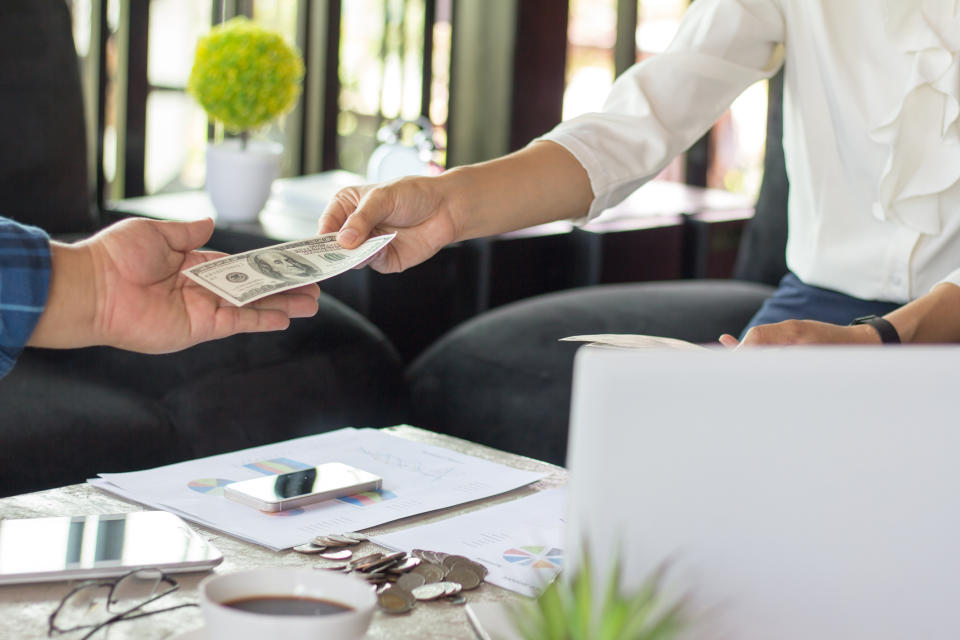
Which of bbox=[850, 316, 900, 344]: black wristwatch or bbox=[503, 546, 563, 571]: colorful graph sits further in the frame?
bbox=[850, 316, 900, 344]: black wristwatch

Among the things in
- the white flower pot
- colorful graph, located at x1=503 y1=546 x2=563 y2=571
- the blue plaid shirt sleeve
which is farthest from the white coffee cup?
the white flower pot

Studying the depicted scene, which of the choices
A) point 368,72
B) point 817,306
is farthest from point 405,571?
point 368,72

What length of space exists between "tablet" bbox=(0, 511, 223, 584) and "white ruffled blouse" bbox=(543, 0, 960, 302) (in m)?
0.86

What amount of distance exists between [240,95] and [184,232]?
1458mm

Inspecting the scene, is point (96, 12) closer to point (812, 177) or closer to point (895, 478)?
point (812, 177)

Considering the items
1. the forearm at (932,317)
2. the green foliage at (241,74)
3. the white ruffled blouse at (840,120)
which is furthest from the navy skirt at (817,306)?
the green foliage at (241,74)

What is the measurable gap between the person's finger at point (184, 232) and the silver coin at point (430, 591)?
472 mm

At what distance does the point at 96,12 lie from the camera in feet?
9.16

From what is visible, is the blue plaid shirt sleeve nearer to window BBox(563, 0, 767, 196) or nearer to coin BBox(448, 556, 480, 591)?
coin BBox(448, 556, 480, 591)

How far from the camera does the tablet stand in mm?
881

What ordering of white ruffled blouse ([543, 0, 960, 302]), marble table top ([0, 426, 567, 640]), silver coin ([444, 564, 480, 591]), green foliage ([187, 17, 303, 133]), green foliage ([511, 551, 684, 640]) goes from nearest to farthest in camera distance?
1. green foliage ([511, 551, 684, 640])
2. marble table top ([0, 426, 567, 640])
3. silver coin ([444, 564, 480, 591])
4. white ruffled blouse ([543, 0, 960, 302])
5. green foliage ([187, 17, 303, 133])

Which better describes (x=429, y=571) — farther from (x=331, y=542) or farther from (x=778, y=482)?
(x=778, y=482)

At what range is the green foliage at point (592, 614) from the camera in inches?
23.2

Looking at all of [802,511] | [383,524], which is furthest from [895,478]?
[383,524]
